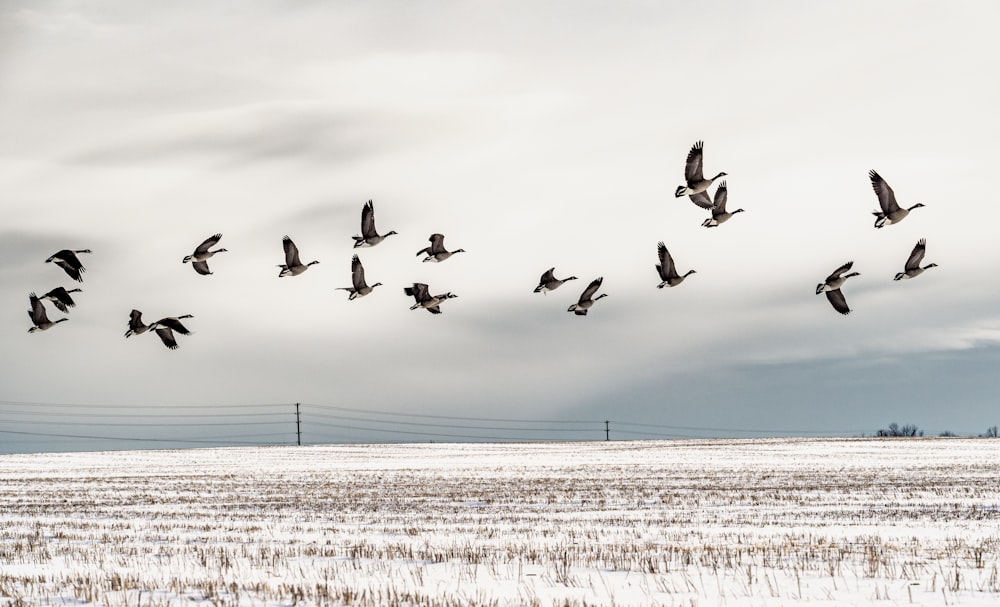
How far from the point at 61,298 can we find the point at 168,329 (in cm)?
400

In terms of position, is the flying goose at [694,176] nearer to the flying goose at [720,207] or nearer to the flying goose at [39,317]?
the flying goose at [720,207]

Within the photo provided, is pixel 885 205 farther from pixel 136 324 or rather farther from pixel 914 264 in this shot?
pixel 136 324

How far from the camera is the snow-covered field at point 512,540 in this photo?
1159 centimetres

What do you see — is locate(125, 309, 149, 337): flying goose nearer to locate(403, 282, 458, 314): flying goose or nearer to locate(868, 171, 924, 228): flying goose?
locate(403, 282, 458, 314): flying goose

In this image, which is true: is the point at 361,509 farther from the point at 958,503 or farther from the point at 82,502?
the point at 958,503

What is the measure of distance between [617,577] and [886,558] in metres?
3.38

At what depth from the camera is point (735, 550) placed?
48.4 feet

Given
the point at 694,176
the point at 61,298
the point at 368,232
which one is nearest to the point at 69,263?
the point at 61,298

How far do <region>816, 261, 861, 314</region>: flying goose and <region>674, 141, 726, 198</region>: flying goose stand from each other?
17.6 ft

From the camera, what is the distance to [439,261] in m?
38.0

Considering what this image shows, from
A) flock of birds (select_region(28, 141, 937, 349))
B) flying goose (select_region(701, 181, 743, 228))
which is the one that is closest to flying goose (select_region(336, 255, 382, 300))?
flock of birds (select_region(28, 141, 937, 349))

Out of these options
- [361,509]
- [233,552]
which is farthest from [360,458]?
[233,552]

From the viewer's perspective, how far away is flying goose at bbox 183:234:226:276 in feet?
115

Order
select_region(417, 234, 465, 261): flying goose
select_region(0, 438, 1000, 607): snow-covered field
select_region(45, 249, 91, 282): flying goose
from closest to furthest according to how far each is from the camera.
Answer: select_region(0, 438, 1000, 607): snow-covered field
select_region(45, 249, 91, 282): flying goose
select_region(417, 234, 465, 261): flying goose
